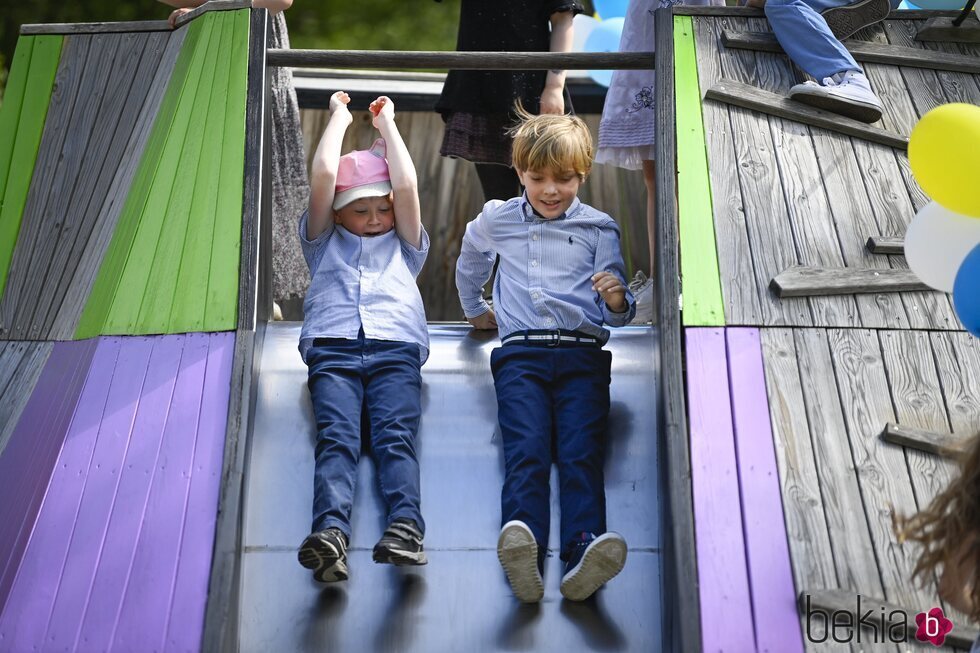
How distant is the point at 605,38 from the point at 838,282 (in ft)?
9.81

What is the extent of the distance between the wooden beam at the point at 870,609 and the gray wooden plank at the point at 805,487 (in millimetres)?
32

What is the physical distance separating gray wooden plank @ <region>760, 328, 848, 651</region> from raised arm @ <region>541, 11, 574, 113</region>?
5.37ft

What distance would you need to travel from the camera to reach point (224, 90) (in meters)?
4.02

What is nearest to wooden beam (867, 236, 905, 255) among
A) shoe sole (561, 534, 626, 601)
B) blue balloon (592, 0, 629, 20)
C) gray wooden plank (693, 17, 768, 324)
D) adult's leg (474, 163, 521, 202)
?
gray wooden plank (693, 17, 768, 324)

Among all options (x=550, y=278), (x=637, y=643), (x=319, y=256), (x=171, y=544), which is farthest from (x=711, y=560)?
(x=319, y=256)

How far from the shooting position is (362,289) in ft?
12.4

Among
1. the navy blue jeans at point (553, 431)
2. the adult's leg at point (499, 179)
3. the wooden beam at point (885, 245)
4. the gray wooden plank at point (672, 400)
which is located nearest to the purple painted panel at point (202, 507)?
the navy blue jeans at point (553, 431)

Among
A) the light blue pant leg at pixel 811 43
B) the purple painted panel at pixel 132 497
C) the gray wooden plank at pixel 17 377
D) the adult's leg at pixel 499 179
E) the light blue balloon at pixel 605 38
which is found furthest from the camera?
the light blue balloon at pixel 605 38

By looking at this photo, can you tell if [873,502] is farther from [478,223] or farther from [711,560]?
[478,223]

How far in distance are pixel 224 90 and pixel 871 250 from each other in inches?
80.1

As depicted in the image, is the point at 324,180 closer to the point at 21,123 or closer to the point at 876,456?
the point at 21,123

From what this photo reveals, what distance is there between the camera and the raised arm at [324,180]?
383 cm

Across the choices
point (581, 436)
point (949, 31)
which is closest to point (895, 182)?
point (949, 31)
